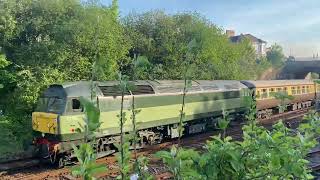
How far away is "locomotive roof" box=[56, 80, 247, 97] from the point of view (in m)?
14.3

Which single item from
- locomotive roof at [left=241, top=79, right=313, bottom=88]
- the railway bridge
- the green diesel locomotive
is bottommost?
the green diesel locomotive

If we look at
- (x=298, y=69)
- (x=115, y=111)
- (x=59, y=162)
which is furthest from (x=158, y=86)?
(x=298, y=69)

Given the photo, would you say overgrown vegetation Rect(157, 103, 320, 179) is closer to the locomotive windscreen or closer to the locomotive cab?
the locomotive cab

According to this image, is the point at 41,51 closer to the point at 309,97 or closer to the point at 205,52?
the point at 205,52

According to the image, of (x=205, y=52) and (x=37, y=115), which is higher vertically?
(x=205, y=52)

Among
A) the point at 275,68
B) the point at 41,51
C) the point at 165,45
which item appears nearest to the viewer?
the point at 41,51

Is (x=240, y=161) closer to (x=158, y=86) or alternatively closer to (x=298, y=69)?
(x=158, y=86)

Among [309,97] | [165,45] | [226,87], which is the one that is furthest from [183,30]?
[309,97]

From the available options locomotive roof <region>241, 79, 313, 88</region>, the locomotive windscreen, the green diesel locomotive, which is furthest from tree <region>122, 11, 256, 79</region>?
the locomotive windscreen

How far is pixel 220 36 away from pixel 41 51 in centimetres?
1871

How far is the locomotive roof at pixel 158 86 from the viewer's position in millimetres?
14328

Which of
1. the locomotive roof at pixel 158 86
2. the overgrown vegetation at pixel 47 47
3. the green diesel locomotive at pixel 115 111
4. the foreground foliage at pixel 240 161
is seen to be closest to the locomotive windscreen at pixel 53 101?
the green diesel locomotive at pixel 115 111

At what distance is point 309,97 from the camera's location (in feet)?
116

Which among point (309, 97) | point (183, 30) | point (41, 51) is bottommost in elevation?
point (309, 97)
